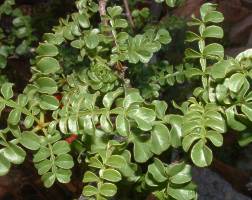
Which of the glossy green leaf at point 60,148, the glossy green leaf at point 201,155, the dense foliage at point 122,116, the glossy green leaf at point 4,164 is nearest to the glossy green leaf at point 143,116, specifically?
the dense foliage at point 122,116

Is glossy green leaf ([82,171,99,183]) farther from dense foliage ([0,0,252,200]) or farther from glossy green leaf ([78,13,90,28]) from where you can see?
glossy green leaf ([78,13,90,28])

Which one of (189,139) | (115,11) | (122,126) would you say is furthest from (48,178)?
(115,11)

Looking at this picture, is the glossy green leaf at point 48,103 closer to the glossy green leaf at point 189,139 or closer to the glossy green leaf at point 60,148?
the glossy green leaf at point 60,148

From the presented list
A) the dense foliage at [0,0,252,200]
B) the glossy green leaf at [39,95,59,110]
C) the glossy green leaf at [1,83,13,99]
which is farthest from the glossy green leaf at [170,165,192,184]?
the glossy green leaf at [1,83,13,99]

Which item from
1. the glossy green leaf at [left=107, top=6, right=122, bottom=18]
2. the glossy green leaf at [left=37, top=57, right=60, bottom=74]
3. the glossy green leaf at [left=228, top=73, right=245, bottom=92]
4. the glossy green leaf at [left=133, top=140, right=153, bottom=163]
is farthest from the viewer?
the glossy green leaf at [left=107, top=6, right=122, bottom=18]

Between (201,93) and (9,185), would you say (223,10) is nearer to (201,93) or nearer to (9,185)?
(9,185)

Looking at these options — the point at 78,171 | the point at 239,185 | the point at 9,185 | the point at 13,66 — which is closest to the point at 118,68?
the point at 78,171

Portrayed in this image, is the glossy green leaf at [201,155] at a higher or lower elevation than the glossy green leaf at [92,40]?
lower

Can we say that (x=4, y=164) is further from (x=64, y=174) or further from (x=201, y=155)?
(x=201, y=155)

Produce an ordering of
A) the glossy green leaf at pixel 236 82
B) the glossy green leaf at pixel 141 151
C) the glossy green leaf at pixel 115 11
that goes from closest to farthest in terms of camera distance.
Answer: the glossy green leaf at pixel 236 82
the glossy green leaf at pixel 141 151
the glossy green leaf at pixel 115 11

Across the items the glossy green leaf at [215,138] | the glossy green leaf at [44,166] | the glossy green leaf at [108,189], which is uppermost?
the glossy green leaf at [215,138]

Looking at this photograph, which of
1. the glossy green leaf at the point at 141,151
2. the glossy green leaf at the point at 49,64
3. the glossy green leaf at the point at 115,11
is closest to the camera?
the glossy green leaf at the point at 141,151

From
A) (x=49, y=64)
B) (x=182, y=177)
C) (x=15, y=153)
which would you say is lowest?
(x=182, y=177)
